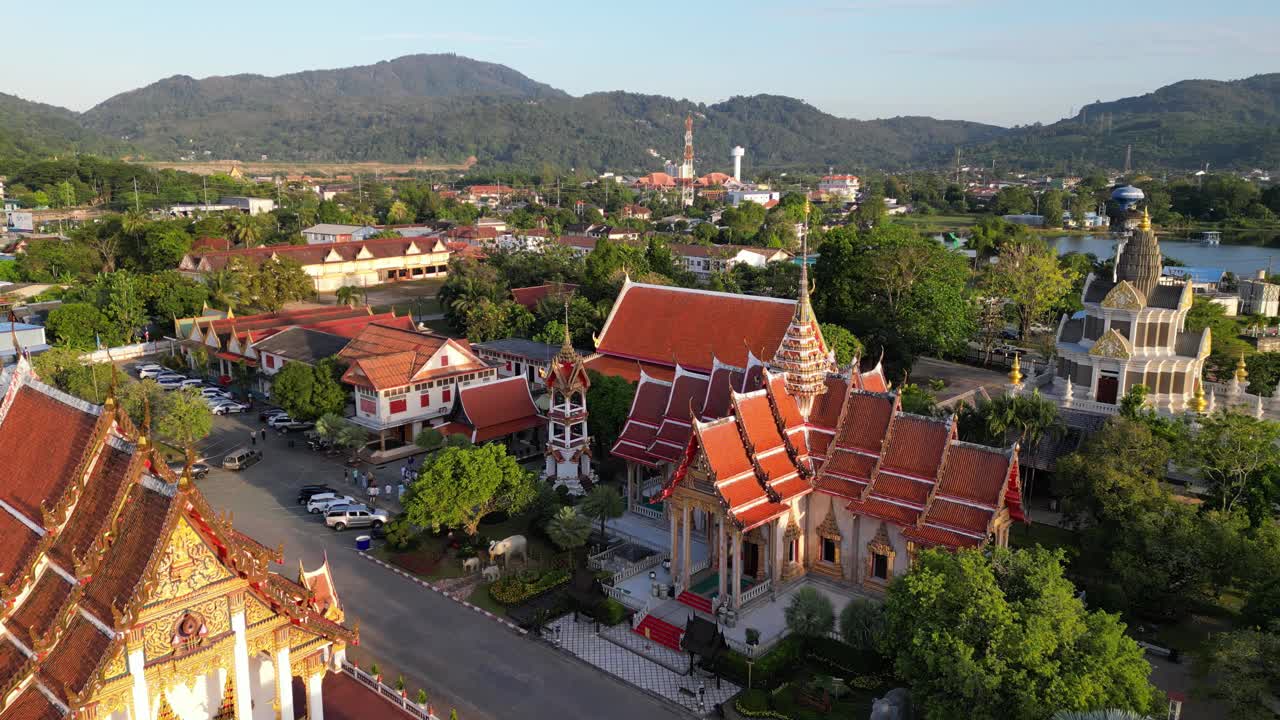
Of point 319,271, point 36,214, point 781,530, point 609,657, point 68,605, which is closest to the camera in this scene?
point 68,605

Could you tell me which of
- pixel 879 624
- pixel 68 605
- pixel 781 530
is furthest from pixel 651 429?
pixel 68 605

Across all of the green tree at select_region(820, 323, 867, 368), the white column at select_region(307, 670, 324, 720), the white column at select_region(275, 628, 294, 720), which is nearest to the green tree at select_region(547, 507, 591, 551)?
the white column at select_region(307, 670, 324, 720)

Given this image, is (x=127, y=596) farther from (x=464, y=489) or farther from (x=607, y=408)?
(x=607, y=408)

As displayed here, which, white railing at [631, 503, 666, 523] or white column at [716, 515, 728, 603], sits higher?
white column at [716, 515, 728, 603]

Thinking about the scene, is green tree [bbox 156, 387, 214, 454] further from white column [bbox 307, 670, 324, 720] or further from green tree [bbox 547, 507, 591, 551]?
white column [bbox 307, 670, 324, 720]

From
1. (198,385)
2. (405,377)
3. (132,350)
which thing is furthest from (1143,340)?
(132,350)

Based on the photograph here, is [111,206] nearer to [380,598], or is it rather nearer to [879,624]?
[380,598]
